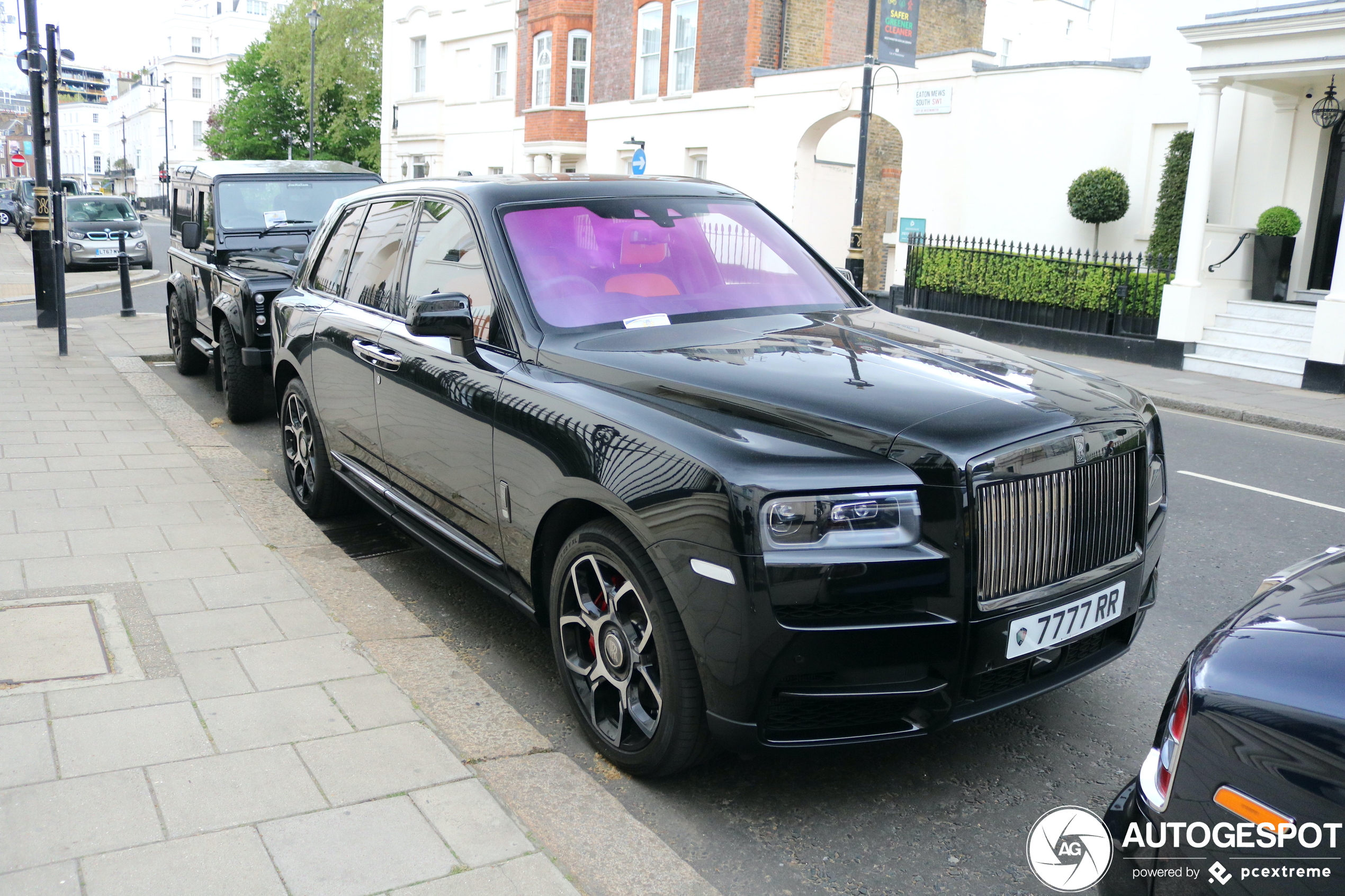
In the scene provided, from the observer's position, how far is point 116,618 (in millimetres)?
4352

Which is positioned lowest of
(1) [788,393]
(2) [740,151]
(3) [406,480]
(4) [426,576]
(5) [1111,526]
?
(4) [426,576]

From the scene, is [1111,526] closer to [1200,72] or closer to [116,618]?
[116,618]

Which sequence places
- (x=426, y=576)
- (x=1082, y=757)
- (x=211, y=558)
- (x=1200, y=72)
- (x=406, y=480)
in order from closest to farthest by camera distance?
(x=1082, y=757), (x=406, y=480), (x=211, y=558), (x=426, y=576), (x=1200, y=72)

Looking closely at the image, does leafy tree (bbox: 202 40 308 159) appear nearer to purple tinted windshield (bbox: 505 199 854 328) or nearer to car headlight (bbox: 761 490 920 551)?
purple tinted windshield (bbox: 505 199 854 328)

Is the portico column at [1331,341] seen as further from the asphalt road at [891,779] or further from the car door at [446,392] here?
the car door at [446,392]

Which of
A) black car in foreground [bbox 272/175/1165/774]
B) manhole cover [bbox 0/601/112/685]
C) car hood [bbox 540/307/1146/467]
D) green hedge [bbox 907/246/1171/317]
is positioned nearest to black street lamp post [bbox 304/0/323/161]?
green hedge [bbox 907/246/1171/317]

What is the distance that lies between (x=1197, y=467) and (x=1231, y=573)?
3169 millimetres

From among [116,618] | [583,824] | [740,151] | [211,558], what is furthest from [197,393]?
[740,151]

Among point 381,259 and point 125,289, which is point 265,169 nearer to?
point 381,259

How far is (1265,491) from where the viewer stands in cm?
771

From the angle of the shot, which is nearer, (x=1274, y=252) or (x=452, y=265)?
(x=452, y=265)

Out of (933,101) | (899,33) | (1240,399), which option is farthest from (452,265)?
(933,101)

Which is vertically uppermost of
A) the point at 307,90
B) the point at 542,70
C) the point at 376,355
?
the point at 307,90

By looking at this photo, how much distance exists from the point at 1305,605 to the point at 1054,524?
3.18 ft
